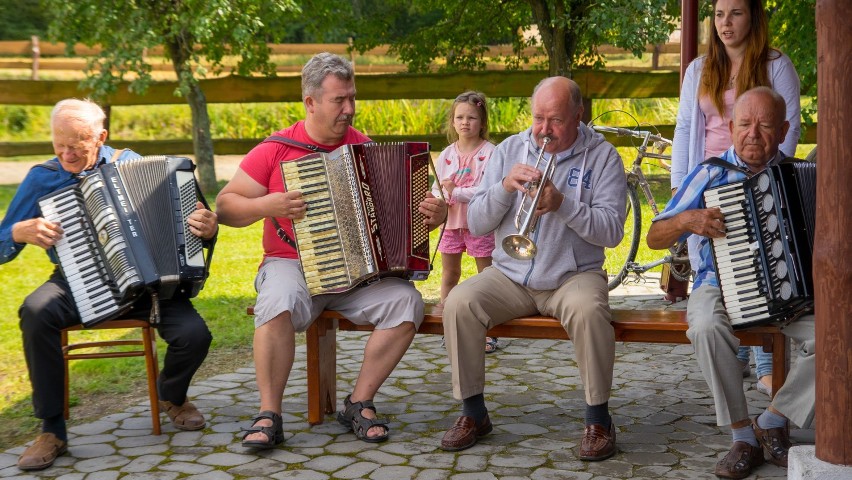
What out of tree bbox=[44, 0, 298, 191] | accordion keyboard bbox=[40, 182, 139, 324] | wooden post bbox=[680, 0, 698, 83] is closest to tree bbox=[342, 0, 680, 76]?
tree bbox=[44, 0, 298, 191]

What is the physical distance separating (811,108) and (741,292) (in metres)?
7.00

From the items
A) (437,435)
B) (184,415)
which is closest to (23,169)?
(184,415)

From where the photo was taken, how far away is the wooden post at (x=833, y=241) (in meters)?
3.49

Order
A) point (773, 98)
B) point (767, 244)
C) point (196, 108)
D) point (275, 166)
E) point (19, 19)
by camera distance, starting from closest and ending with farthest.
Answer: point (767, 244), point (773, 98), point (275, 166), point (196, 108), point (19, 19)

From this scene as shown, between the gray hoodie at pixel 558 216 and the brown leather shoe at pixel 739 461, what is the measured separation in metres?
0.96

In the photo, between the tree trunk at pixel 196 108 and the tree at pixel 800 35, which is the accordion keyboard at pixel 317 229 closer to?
the tree at pixel 800 35

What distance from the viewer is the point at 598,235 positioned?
14.6 feet

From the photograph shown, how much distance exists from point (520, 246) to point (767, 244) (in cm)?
94

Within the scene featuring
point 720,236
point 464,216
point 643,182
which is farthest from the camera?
point 643,182

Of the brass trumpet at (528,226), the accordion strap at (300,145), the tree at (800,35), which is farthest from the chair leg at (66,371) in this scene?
the tree at (800,35)

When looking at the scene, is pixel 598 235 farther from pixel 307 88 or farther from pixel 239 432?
pixel 239 432

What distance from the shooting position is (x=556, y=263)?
4.57 metres

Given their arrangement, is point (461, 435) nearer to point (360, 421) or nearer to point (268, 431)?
point (360, 421)

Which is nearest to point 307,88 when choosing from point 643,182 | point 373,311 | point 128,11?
point 373,311
